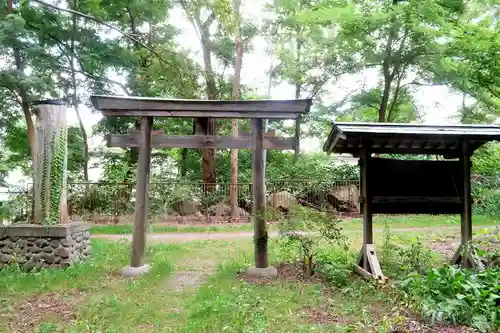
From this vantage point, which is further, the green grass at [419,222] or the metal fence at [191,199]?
the metal fence at [191,199]

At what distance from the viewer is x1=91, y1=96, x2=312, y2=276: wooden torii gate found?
6.82 metres

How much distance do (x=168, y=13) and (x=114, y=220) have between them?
32.5ft

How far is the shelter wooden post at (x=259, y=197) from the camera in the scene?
6797 millimetres

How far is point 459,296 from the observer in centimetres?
438

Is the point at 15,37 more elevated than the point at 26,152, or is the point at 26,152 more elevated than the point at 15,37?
the point at 15,37

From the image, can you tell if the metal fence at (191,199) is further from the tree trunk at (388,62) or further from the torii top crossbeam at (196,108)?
the torii top crossbeam at (196,108)

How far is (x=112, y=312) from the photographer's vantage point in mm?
4773

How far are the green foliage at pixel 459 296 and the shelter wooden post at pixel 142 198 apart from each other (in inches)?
175

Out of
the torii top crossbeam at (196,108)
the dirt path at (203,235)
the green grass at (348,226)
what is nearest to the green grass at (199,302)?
the torii top crossbeam at (196,108)

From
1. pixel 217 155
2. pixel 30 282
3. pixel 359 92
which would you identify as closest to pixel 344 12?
pixel 359 92

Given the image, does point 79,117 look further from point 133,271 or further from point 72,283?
point 72,283

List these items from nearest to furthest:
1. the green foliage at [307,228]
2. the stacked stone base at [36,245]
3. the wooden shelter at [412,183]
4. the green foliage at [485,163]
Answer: the green foliage at [307,228], the wooden shelter at [412,183], the stacked stone base at [36,245], the green foliage at [485,163]

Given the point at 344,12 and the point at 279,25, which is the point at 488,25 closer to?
the point at 344,12

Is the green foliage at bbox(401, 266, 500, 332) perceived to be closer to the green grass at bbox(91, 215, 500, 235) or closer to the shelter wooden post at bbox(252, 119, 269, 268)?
the shelter wooden post at bbox(252, 119, 269, 268)
